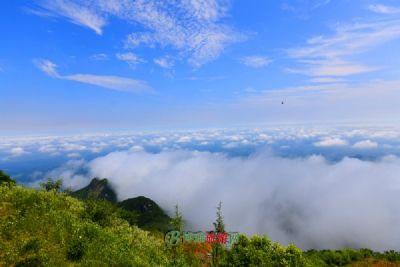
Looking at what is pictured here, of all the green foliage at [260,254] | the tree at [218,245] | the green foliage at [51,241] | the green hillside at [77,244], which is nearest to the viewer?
the green foliage at [51,241]

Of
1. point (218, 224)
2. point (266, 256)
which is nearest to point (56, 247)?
point (218, 224)

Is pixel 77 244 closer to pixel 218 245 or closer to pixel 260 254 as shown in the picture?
pixel 218 245

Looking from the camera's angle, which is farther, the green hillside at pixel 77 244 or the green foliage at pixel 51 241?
the green hillside at pixel 77 244

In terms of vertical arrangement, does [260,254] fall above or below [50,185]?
below

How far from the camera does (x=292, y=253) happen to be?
40.5 m

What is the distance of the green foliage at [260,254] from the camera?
36.6 metres

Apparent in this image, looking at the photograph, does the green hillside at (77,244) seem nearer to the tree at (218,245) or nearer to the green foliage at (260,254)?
the green foliage at (260,254)

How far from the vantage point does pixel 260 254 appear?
3759 cm

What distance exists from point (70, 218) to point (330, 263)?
2362 inches

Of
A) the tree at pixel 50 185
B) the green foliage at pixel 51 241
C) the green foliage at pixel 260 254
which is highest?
the green foliage at pixel 51 241

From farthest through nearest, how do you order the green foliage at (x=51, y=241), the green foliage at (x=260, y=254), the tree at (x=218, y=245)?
1. the tree at (x=218, y=245)
2. the green foliage at (x=260, y=254)
3. the green foliage at (x=51, y=241)

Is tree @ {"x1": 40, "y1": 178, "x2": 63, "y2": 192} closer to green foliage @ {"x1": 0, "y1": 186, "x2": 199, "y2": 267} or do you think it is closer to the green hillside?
the green hillside

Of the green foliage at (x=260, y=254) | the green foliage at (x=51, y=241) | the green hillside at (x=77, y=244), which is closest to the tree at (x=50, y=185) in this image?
the green hillside at (x=77, y=244)

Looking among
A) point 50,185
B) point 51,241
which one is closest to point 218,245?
point 51,241
